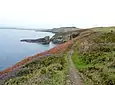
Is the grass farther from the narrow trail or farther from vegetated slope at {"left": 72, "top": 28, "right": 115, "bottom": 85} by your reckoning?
vegetated slope at {"left": 72, "top": 28, "right": 115, "bottom": 85}

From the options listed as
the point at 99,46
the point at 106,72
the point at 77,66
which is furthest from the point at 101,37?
the point at 106,72

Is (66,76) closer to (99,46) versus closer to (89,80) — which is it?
(89,80)

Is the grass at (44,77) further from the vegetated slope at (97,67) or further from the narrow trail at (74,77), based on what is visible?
the vegetated slope at (97,67)

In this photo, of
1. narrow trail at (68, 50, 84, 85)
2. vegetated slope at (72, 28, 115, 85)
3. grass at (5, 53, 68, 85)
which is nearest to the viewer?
vegetated slope at (72, 28, 115, 85)

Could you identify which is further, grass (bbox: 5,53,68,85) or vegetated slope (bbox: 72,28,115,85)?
grass (bbox: 5,53,68,85)

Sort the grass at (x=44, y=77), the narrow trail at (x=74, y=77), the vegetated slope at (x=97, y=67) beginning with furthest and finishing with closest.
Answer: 1. the grass at (x=44, y=77)
2. the narrow trail at (x=74, y=77)
3. the vegetated slope at (x=97, y=67)

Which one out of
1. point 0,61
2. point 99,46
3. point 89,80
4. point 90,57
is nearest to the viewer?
point 89,80

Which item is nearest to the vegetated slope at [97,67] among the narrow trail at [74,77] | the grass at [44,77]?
the narrow trail at [74,77]

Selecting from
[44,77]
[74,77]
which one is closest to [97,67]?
[74,77]

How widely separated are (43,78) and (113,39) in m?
35.7

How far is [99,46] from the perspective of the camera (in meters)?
48.5

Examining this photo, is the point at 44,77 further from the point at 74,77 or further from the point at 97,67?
the point at 97,67

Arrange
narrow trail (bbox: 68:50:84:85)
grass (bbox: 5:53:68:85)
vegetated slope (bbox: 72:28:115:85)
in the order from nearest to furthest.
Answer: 1. vegetated slope (bbox: 72:28:115:85)
2. narrow trail (bbox: 68:50:84:85)
3. grass (bbox: 5:53:68:85)

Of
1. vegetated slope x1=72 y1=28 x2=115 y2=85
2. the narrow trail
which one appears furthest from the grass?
vegetated slope x1=72 y1=28 x2=115 y2=85
